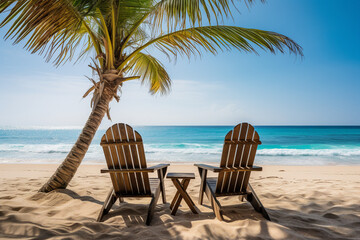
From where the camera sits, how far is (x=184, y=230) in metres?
2.16

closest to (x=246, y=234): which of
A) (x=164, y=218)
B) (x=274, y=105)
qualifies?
(x=164, y=218)

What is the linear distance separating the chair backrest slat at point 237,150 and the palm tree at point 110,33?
136 cm

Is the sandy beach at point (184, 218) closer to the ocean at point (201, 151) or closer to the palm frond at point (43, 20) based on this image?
the palm frond at point (43, 20)

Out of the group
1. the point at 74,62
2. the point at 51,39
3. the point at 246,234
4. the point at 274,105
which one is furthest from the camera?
the point at 274,105

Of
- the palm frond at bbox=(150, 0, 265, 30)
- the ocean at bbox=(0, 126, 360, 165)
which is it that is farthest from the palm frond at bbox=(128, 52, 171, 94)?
the ocean at bbox=(0, 126, 360, 165)

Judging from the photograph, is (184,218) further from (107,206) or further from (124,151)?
(124,151)

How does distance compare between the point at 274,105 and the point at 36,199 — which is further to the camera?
the point at 274,105

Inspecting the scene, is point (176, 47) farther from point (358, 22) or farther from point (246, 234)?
point (358, 22)

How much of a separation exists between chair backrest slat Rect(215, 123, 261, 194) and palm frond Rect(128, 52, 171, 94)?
3403 millimetres

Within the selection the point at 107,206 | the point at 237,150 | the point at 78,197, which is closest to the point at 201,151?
the point at 78,197

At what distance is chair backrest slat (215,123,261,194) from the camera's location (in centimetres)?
269

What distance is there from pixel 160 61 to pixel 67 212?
398 cm

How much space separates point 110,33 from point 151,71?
2.14 metres

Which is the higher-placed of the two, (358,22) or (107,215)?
(358,22)
